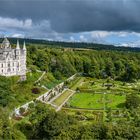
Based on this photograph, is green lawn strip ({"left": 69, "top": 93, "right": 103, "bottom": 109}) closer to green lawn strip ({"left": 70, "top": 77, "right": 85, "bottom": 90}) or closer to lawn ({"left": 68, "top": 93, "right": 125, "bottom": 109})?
lawn ({"left": 68, "top": 93, "right": 125, "bottom": 109})

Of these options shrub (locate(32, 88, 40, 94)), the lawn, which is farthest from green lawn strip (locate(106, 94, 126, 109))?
shrub (locate(32, 88, 40, 94))

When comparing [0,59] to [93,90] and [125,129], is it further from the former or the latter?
[125,129]

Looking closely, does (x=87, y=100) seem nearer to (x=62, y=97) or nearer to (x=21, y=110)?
(x=62, y=97)

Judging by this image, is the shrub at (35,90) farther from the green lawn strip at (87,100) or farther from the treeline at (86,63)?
the treeline at (86,63)

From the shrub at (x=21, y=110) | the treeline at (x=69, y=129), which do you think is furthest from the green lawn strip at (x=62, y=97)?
the treeline at (x=69, y=129)

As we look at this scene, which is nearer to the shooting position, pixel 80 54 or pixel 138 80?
pixel 138 80

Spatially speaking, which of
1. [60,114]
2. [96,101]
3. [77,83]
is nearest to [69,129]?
[60,114]

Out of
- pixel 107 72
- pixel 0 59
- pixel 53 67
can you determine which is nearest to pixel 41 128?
pixel 0 59
